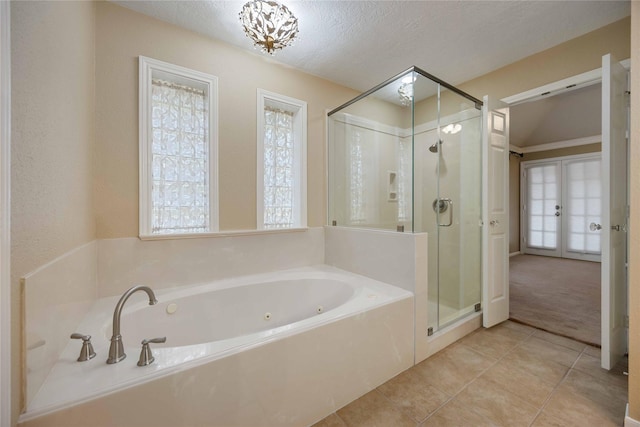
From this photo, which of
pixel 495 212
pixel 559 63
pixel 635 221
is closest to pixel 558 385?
pixel 635 221

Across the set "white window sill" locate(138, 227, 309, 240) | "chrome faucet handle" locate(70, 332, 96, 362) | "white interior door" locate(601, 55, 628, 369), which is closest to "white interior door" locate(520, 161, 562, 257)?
"white interior door" locate(601, 55, 628, 369)

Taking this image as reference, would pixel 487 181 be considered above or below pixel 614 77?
below

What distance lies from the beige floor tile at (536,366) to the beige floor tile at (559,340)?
339 mm

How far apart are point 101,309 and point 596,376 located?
3153mm

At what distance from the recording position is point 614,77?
1.66m

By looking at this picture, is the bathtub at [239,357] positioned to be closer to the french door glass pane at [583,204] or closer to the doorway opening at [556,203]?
the doorway opening at [556,203]

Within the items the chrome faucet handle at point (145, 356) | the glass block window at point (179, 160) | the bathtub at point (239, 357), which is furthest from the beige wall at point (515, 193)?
the chrome faucet handle at point (145, 356)

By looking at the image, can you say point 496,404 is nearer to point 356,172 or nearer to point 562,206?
point 356,172

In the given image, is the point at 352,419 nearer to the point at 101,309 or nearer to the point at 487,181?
the point at 101,309

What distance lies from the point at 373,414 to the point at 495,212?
202 cm

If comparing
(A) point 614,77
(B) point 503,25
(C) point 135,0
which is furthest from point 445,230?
(C) point 135,0

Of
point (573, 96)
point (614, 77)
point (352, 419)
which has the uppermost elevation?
point (573, 96)

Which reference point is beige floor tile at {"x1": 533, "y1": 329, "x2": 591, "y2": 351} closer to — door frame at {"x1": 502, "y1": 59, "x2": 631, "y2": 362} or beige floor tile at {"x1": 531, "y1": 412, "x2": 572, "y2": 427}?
beige floor tile at {"x1": 531, "y1": 412, "x2": 572, "y2": 427}

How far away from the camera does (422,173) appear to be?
219cm
